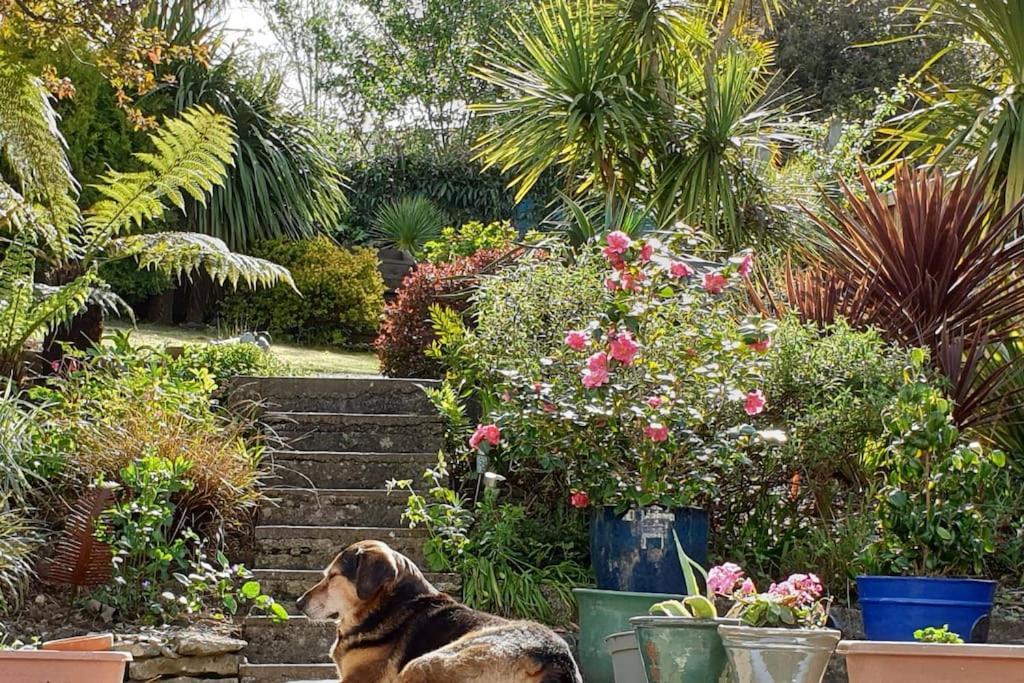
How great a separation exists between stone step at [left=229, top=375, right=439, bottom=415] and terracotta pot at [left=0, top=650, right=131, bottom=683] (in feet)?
15.7

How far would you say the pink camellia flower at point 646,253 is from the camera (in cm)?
692

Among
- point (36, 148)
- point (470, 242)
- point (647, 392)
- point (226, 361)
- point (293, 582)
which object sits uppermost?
point (36, 148)

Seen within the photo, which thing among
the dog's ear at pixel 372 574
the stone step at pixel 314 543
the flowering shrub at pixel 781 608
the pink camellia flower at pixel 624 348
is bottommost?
the stone step at pixel 314 543

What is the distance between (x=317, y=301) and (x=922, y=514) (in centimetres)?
972

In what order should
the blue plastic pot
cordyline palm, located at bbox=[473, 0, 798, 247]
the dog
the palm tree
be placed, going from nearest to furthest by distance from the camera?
the dog
the blue plastic pot
cordyline palm, located at bbox=[473, 0, 798, 247]
the palm tree

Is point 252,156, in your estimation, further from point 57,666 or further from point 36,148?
point 57,666

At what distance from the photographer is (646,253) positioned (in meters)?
6.92

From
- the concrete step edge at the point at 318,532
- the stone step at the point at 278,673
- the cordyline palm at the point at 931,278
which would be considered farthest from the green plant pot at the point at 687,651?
the cordyline palm at the point at 931,278

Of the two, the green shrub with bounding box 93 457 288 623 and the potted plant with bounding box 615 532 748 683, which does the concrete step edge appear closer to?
the green shrub with bounding box 93 457 288 623

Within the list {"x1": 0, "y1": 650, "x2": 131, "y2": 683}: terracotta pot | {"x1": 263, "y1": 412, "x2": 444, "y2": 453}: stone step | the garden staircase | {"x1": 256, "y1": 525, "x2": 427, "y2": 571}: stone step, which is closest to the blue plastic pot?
the garden staircase

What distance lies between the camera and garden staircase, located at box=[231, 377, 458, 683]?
6711 mm

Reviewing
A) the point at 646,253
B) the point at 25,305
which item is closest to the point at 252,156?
the point at 25,305

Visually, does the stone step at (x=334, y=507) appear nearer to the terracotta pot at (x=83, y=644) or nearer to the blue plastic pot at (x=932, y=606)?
the blue plastic pot at (x=932, y=606)

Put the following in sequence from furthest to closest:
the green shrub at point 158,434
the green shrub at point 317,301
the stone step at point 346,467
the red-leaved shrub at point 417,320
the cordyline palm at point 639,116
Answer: the green shrub at point 317,301 → the cordyline palm at point 639,116 → the red-leaved shrub at point 417,320 → the stone step at point 346,467 → the green shrub at point 158,434
